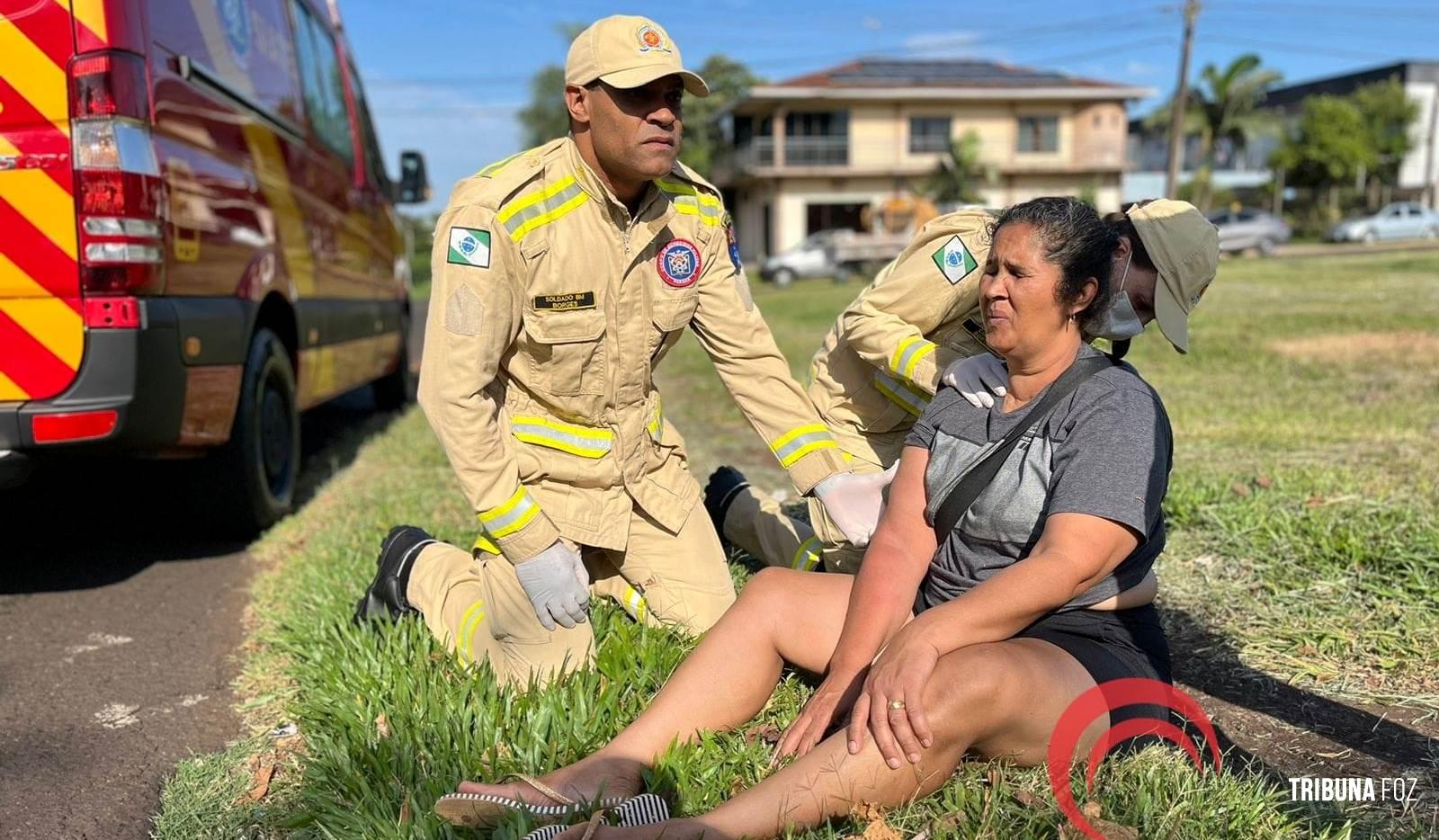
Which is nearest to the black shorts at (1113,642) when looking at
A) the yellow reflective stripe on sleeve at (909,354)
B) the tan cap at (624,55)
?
the yellow reflective stripe on sleeve at (909,354)

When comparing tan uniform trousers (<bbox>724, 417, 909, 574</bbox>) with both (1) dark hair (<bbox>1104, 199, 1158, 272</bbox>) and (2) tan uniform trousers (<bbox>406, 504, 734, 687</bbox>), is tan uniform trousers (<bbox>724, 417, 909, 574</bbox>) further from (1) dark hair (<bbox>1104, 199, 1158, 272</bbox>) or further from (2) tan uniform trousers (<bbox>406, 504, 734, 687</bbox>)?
(1) dark hair (<bbox>1104, 199, 1158, 272</bbox>)

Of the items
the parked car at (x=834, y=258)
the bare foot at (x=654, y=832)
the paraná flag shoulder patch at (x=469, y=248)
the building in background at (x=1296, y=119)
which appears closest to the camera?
the bare foot at (x=654, y=832)

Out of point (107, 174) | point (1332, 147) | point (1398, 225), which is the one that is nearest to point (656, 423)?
point (107, 174)

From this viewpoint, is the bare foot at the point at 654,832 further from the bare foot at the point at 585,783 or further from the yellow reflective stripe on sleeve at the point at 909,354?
the yellow reflective stripe on sleeve at the point at 909,354

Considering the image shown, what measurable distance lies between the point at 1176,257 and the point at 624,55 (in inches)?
57.5

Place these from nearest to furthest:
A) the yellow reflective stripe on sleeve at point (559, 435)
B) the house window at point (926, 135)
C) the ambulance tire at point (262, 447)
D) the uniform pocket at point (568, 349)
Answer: the uniform pocket at point (568, 349), the yellow reflective stripe on sleeve at point (559, 435), the ambulance tire at point (262, 447), the house window at point (926, 135)

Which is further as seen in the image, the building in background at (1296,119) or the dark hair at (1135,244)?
the building in background at (1296,119)

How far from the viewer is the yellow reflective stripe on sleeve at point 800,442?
127 inches

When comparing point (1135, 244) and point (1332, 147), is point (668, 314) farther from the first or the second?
point (1332, 147)

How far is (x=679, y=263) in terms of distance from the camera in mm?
3193

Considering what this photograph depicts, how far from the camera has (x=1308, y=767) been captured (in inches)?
99.5

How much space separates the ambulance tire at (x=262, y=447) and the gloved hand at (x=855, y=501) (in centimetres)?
256

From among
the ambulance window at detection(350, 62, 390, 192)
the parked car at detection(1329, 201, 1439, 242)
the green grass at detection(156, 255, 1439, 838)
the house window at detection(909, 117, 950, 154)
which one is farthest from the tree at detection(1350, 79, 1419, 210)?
the ambulance window at detection(350, 62, 390, 192)

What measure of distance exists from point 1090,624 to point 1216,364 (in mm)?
7844
